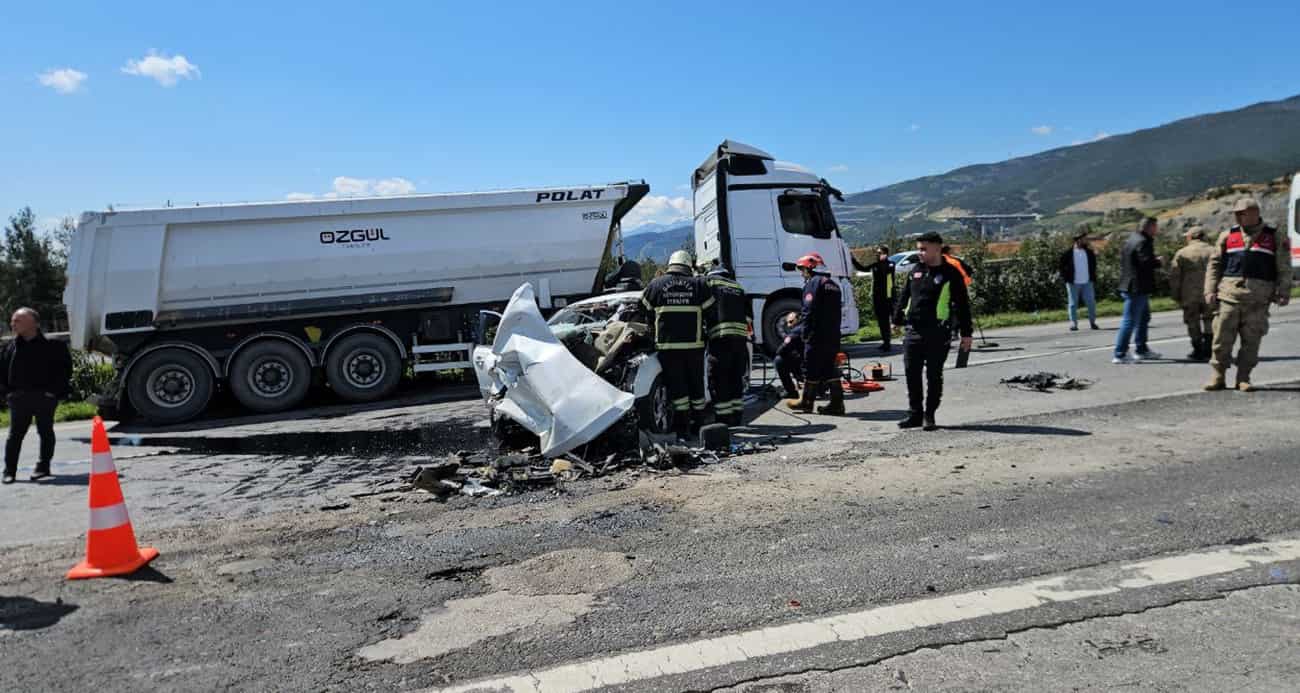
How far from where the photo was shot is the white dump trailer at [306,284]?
427 inches

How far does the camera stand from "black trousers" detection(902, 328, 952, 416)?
6.61 metres

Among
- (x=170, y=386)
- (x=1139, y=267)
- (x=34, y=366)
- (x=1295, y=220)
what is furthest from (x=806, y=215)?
(x=1295, y=220)

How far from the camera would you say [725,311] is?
288 inches

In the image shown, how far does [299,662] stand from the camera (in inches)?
118

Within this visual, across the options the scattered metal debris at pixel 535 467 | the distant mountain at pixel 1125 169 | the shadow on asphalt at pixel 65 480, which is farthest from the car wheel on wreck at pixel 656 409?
the distant mountain at pixel 1125 169

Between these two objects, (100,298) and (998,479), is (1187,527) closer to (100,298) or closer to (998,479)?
(998,479)

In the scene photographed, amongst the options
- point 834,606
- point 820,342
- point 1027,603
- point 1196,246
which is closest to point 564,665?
point 834,606

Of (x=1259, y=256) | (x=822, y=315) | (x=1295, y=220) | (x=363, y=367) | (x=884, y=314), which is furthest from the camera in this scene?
(x=1295, y=220)

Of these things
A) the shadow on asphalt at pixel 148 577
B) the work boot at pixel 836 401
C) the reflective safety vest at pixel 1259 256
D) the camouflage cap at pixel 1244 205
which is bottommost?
the shadow on asphalt at pixel 148 577

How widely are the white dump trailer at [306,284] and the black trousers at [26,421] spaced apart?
379 cm

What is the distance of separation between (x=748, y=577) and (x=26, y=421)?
23.6 feet

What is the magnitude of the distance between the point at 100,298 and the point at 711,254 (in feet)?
29.0

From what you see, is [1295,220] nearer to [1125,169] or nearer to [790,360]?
[790,360]

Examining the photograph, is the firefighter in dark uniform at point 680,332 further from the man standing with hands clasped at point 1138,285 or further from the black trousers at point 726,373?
the man standing with hands clasped at point 1138,285
